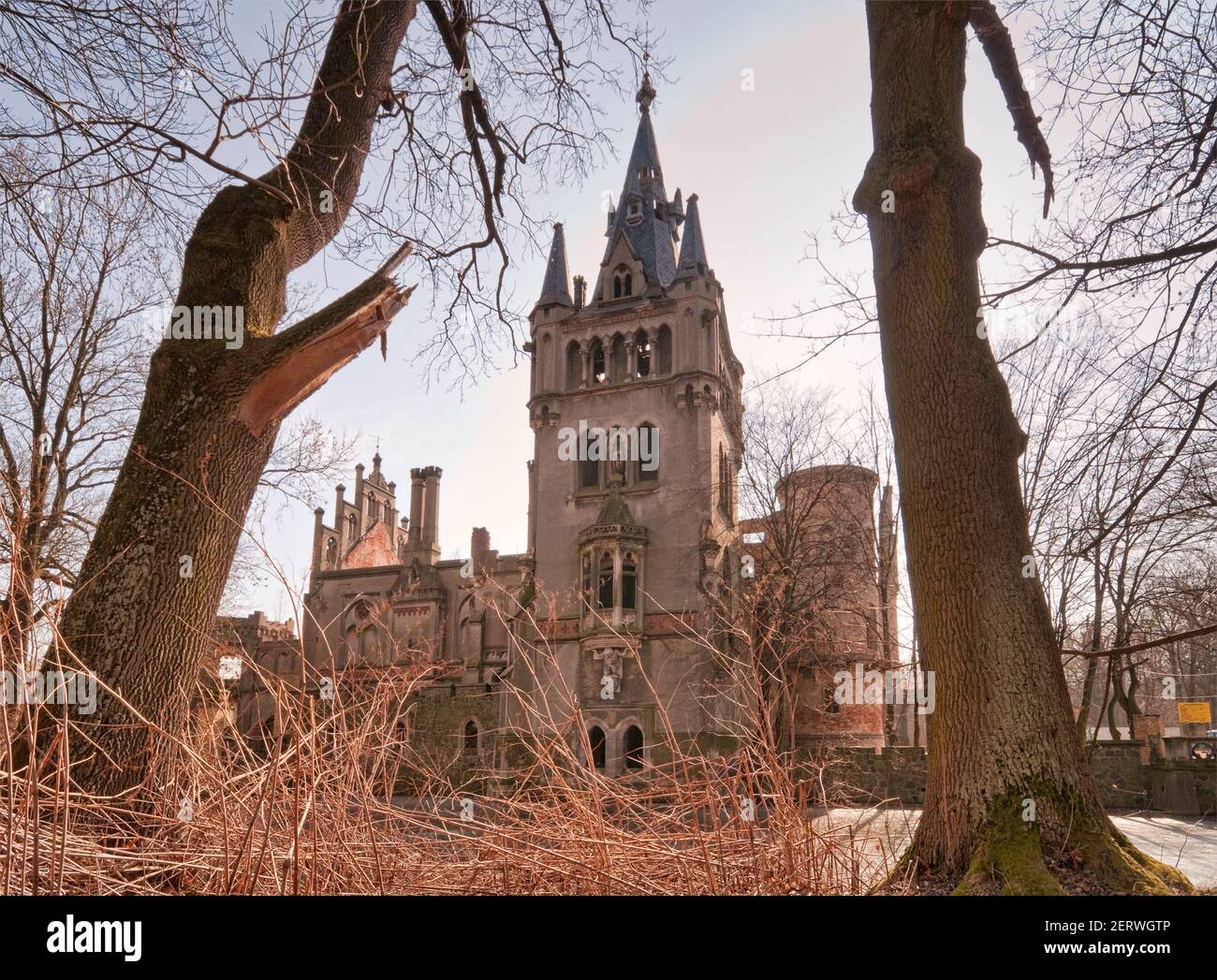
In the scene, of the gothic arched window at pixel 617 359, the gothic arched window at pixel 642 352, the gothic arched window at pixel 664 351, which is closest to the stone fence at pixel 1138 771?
the gothic arched window at pixel 664 351

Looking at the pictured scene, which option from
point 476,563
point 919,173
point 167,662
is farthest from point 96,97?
point 476,563

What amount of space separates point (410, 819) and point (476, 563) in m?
34.7

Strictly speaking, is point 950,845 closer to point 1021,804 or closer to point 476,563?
point 1021,804

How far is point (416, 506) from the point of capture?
134ft

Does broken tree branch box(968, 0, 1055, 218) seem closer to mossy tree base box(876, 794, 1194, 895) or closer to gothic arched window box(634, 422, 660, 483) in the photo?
mossy tree base box(876, 794, 1194, 895)

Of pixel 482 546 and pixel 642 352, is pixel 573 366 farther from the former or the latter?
pixel 482 546

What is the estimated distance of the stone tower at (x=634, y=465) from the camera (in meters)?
27.3

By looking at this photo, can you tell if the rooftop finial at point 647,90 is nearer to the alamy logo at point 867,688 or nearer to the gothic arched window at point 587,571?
the alamy logo at point 867,688

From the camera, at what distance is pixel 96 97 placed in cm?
438

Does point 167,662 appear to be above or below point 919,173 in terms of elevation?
below

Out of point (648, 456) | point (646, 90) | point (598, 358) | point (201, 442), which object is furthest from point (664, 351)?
point (201, 442)

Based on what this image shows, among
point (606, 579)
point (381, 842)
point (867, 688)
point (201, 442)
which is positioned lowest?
point (867, 688)
